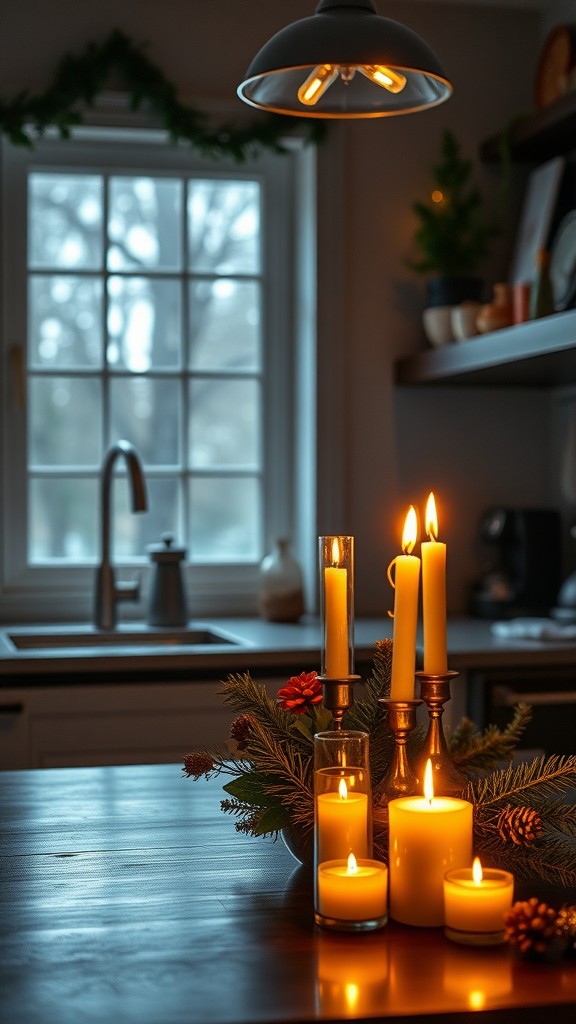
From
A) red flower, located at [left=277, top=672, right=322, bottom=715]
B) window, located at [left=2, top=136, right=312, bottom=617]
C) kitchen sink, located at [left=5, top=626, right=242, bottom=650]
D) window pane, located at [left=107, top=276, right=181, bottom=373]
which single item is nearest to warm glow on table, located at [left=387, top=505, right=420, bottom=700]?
red flower, located at [left=277, top=672, right=322, bottom=715]

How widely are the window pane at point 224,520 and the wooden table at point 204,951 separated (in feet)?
6.73

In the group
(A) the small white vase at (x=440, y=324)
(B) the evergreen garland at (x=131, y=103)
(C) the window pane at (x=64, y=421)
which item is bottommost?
(C) the window pane at (x=64, y=421)

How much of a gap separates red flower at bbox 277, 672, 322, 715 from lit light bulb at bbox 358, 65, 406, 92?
0.87 metres

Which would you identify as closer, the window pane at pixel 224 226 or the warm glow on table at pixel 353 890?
the warm glow on table at pixel 353 890

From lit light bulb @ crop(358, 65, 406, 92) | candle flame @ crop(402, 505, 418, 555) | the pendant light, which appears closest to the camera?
candle flame @ crop(402, 505, 418, 555)

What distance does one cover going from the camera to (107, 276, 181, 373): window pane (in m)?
3.41

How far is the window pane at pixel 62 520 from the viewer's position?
3357mm

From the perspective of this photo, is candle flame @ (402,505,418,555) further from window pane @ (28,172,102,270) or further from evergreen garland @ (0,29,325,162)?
window pane @ (28,172,102,270)

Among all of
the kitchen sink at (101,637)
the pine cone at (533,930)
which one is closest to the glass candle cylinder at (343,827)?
the pine cone at (533,930)

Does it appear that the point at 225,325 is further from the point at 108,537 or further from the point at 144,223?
the point at 108,537

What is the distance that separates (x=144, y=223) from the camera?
11.2 feet

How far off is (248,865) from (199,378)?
229 centimetres

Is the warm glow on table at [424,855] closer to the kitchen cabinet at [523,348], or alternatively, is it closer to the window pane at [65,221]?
the kitchen cabinet at [523,348]

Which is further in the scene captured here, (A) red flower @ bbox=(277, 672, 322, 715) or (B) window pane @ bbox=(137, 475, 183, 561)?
(B) window pane @ bbox=(137, 475, 183, 561)
